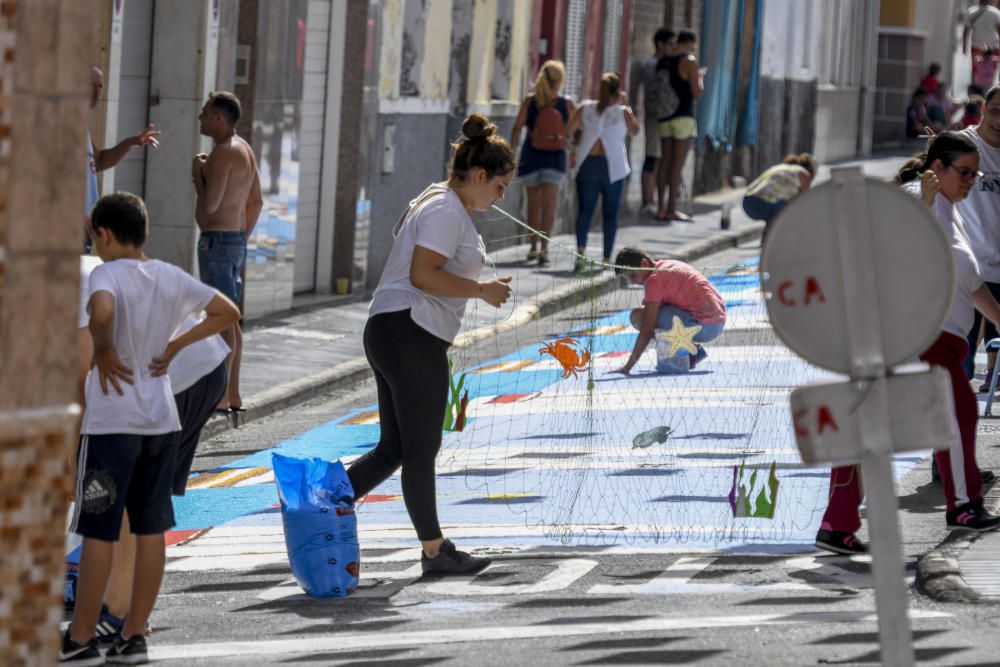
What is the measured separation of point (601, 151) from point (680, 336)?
10.2 meters

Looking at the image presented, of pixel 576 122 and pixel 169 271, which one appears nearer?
pixel 169 271

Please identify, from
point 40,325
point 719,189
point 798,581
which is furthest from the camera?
point 719,189

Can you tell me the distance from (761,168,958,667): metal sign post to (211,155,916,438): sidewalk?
401 cm

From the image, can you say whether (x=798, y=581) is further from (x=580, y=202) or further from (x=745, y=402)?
(x=580, y=202)

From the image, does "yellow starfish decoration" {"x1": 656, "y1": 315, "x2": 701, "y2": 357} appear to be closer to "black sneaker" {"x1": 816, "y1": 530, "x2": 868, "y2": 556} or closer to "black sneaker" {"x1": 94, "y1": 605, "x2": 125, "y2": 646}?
"black sneaker" {"x1": 816, "y1": 530, "x2": 868, "y2": 556}

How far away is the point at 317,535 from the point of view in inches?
322

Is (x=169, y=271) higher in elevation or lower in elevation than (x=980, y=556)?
higher

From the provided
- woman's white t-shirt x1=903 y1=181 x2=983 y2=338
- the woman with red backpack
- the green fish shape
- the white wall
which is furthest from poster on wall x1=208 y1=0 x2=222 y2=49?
the white wall

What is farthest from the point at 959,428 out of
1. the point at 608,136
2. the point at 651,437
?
the point at 608,136

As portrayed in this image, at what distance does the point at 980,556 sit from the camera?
8477 mm

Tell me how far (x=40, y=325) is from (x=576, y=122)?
50.2 ft

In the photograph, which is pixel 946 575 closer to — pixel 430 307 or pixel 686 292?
pixel 430 307

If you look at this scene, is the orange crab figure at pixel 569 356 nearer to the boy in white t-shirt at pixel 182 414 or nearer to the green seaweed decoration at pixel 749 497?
the green seaweed decoration at pixel 749 497

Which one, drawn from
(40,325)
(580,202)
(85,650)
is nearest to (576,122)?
(580,202)
